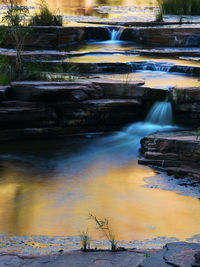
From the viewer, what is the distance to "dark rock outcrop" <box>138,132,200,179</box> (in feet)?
20.0

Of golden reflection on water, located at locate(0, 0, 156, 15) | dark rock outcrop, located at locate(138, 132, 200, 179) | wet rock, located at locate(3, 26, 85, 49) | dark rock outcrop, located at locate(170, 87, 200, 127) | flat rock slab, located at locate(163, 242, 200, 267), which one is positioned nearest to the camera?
flat rock slab, located at locate(163, 242, 200, 267)

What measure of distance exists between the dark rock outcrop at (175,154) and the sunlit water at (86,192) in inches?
8.8

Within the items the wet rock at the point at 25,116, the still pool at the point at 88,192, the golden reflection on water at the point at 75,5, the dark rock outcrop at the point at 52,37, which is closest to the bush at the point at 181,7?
→ the golden reflection on water at the point at 75,5

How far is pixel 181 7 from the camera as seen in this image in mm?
17797

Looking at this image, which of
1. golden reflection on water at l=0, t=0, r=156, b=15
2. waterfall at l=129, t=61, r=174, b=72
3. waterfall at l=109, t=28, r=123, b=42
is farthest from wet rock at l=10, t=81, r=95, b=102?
golden reflection on water at l=0, t=0, r=156, b=15

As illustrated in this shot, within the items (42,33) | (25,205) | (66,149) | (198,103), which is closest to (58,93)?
(66,149)

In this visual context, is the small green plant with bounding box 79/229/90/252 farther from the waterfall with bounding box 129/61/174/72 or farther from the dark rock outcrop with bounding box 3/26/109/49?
the dark rock outcrop with bounding box 3/26/109/49

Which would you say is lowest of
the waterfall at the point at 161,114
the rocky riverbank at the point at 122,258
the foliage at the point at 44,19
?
the rocky riverbank at the point at 122,258

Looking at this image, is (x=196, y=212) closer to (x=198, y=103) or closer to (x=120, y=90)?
(x=198, y=103)

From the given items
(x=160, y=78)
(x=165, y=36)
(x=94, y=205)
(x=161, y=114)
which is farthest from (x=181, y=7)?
(x=94, y=205)

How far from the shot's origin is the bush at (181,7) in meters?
17.5

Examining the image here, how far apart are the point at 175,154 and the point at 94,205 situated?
1690mm

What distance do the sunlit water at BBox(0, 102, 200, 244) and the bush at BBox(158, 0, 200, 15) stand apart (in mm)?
11046

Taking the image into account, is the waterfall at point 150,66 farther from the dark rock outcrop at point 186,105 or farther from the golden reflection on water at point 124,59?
the dark rock outcrop at point 186,105
